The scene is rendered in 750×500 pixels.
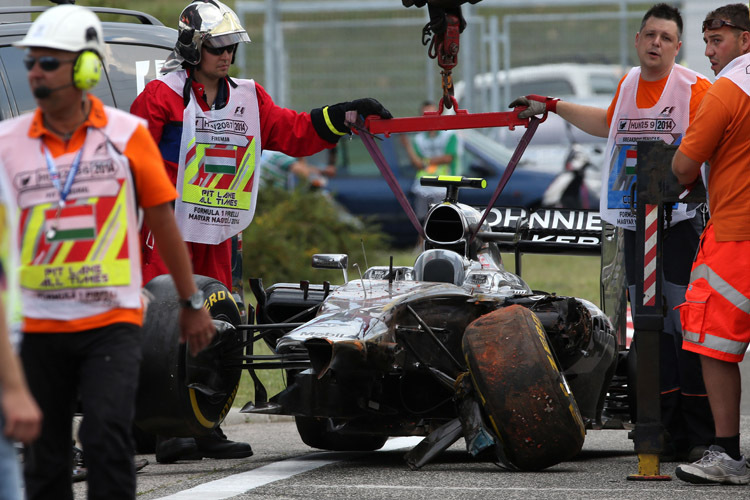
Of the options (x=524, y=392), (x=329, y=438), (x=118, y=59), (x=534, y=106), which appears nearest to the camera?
(x=524, y=392)

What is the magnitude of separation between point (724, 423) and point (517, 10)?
27881mm

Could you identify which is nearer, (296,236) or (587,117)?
(587,117)

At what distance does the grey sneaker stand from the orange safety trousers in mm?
470

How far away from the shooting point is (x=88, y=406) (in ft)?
15.6

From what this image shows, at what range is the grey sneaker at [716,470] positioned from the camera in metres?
6.86

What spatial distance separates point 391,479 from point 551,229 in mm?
2950

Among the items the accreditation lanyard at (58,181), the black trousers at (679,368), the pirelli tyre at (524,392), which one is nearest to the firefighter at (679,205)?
the black trousers at (679,368)

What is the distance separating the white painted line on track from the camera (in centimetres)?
670

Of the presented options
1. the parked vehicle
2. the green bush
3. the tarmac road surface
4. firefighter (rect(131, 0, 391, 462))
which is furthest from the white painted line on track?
the green bush

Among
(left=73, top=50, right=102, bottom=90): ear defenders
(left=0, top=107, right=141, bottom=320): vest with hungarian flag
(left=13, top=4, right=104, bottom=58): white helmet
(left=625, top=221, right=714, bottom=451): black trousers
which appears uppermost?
(left=13, top=4, right=104, bottom=58): white helmet

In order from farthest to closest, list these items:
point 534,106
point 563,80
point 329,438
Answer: point 563,80 < point 534,106 < point 329,438

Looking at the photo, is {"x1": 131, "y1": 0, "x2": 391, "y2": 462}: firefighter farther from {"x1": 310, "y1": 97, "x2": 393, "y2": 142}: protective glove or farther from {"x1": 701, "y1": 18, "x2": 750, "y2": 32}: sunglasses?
{"x1": 701, "y1": 18, "x2": 750, "y2": 32}: sunglasses

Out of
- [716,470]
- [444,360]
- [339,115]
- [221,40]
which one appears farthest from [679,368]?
[221,40]

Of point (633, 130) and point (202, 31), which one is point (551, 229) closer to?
point (633, 130)
